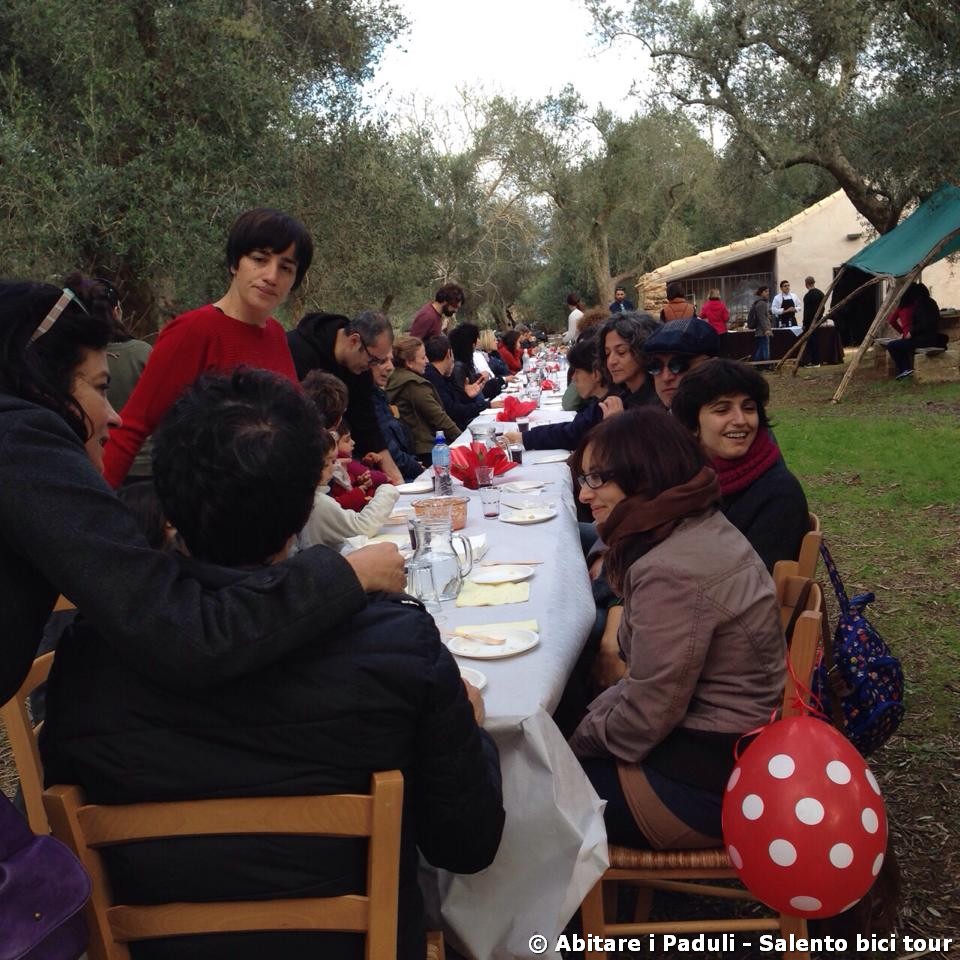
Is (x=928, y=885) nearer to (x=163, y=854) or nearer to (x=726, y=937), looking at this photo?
(x=726, y=937)

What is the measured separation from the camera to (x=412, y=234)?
12453mm

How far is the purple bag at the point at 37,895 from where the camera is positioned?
121 centimetres

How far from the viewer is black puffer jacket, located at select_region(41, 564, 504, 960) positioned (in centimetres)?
131

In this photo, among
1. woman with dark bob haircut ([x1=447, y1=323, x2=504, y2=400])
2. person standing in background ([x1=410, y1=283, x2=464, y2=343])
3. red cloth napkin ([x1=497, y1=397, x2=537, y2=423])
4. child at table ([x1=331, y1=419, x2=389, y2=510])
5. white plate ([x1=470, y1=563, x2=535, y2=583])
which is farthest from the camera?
woman with dark bob haircut ([x1=447, y1=323, x2=504, y2=400])

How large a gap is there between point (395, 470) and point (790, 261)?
76.5ft

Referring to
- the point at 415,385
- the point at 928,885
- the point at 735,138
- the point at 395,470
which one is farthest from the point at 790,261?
the point at 928,885

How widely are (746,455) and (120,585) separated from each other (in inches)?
86.6

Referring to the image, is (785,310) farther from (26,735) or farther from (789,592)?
(26,735)

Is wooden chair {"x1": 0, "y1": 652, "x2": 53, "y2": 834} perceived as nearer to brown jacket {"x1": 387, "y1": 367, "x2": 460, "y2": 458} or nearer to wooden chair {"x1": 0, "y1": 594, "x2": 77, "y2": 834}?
wooden chair {"x1": 0, "y1": 594, "x2": 77, "y2": 834}

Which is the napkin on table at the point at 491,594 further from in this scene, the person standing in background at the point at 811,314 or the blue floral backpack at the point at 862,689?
the person standing in background at the point at 811,314

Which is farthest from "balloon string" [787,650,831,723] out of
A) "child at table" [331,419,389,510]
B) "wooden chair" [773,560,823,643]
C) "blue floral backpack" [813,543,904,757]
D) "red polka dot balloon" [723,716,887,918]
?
"child at table" [331,419,389,510]

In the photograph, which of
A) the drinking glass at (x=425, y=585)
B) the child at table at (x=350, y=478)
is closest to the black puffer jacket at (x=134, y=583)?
the drinking glass at (x=425, y=585)

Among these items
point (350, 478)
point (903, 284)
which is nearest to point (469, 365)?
point (350, 478)

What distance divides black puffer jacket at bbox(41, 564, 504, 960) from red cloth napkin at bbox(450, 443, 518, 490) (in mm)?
2890
